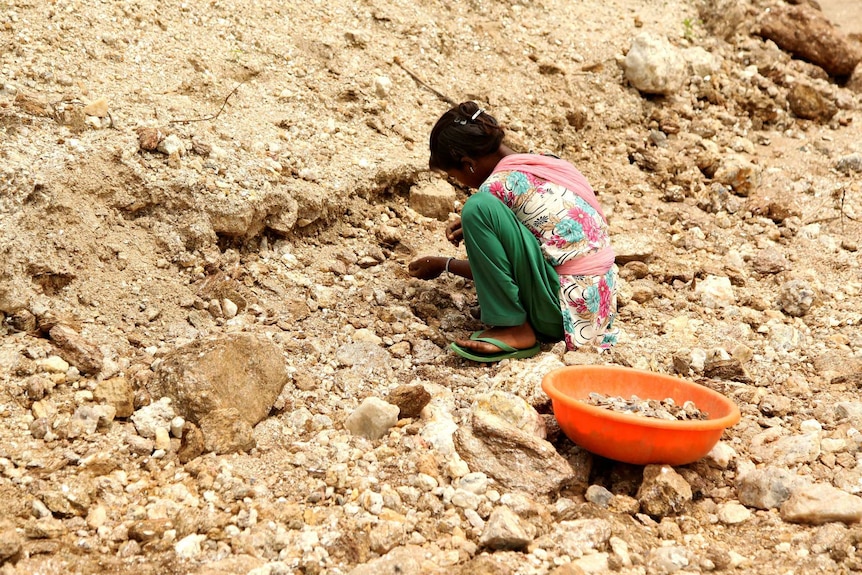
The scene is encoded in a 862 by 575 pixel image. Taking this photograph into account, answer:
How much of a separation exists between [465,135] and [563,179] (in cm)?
42

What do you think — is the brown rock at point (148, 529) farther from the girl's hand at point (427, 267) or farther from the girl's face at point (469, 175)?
the girl's face at point (469, 175)

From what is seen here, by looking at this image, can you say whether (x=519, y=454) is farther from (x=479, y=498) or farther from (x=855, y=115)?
(x=855, y=115)

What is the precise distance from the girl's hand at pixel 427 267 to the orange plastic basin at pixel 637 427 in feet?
3.23

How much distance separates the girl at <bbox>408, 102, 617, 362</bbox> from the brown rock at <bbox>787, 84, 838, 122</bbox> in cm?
300

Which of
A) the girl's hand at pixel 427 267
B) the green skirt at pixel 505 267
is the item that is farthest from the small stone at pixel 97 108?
the green skirt at pixel 505 267

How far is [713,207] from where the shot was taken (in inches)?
186

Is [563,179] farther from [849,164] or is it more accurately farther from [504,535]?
[849,164]

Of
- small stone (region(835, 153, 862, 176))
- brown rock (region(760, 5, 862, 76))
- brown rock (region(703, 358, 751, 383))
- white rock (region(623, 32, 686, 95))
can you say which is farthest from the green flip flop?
brown rock (region(760, 5, 862, 76))

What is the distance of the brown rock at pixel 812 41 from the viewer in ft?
19.5

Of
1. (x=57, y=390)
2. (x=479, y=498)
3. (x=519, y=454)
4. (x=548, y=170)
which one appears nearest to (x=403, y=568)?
(x=479, y=498)

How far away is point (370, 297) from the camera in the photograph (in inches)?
138

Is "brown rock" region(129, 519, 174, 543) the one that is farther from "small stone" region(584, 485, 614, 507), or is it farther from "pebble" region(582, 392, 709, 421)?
"pebble" region(582, 392, 709, 421)

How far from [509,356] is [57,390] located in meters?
1.60

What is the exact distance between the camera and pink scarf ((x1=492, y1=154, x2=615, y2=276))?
3268 millimetres
